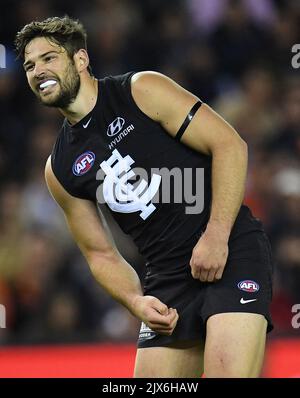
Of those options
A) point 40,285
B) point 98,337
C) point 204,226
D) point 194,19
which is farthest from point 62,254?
point 204,226

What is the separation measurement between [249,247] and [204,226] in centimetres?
22

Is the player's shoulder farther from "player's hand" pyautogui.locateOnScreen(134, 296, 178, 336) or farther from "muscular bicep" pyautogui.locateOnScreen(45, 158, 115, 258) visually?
"player's hand" pyautogui.locateOnScreen(134, 296, 178, 336)

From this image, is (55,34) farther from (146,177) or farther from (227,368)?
(227,368)

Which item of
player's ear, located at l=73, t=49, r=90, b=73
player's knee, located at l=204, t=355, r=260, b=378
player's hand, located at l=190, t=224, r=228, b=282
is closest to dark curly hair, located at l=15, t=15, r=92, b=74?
player's ear, located at l=73, t=49, r=90, b=73

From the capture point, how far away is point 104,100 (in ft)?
14.3

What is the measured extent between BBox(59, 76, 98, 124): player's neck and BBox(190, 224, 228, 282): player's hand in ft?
2.60

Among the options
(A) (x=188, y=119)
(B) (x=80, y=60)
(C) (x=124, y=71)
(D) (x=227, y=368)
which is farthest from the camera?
(C) (x=124, y=71)

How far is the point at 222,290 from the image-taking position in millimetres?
4074

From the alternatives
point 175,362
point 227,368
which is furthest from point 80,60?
point 227,368

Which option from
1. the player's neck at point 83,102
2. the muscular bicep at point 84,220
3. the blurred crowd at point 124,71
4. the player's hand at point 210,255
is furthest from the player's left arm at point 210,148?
the blurred crowd at point 124,71

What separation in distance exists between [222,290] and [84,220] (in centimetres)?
76

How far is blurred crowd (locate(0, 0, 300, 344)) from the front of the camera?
7258 millimetres
